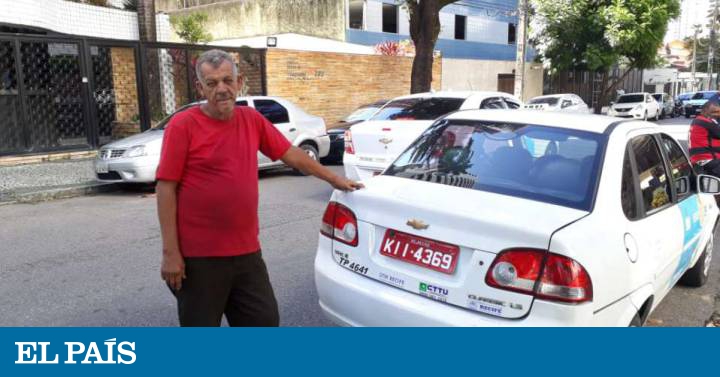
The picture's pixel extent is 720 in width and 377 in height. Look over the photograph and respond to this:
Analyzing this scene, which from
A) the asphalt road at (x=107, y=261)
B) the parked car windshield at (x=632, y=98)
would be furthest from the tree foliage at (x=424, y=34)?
the parked car windshield at (x=632, y=98)

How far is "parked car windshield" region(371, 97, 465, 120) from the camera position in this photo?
7805mm

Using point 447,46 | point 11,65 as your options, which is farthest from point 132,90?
point 447,46

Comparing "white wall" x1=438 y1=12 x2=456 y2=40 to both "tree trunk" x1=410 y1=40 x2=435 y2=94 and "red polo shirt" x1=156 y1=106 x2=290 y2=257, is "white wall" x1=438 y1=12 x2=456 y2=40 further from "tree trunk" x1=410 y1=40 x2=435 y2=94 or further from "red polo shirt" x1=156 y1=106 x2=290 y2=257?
"red polo shirt" x1=156 y1=106 x2=290 y2=257

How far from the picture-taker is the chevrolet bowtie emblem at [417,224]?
280 centimetres

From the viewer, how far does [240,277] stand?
2611 millimetres

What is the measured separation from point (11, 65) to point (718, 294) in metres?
12.6

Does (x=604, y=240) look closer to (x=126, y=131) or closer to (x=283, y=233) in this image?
(x=283, y=233)

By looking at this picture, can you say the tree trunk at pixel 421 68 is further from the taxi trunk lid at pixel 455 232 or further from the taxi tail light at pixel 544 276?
the taxi tail light at pixel 544 276

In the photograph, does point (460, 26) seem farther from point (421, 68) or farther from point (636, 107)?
point (421, 68)

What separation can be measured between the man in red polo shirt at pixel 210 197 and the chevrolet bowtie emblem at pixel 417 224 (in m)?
0.77

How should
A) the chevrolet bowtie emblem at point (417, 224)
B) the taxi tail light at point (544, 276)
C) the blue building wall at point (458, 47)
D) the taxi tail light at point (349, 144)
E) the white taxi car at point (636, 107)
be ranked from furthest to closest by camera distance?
the white taxi car at point (636, 107) → the blue building wall at point (458, 47) → the taxi tail light at point (349, 144) → the chevrolet bowtie emblem at point (417, 224) → the taxi tail light at point (544, 276)

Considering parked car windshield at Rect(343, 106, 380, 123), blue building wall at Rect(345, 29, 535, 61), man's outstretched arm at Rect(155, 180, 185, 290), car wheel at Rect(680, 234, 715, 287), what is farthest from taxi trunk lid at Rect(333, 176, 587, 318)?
blue building wall at Rect(345, 29, 535, 61)

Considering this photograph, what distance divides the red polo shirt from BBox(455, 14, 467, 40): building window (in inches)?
1100

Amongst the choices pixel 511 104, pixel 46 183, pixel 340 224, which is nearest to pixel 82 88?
pixel 46 183
